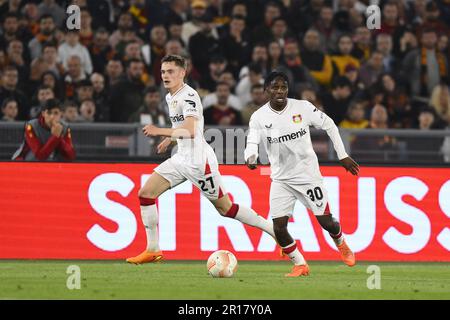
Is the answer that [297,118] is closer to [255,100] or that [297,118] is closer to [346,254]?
[346,254]

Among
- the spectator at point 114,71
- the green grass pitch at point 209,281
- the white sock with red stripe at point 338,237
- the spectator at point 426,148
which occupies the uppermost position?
the spectator at point 114,71

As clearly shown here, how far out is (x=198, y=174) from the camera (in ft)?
44.3

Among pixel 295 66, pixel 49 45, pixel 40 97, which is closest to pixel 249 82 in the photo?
pixel 295 66

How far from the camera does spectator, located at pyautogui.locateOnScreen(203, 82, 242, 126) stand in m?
17.9

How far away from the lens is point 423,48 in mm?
20156

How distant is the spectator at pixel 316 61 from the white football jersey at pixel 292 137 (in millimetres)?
6579

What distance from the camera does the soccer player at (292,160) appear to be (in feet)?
42.4

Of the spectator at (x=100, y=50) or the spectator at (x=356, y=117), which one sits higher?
the spectator at (x=100, y=50)

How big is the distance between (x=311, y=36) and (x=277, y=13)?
935 mm

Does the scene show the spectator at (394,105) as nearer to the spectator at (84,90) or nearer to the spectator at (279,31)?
the spectator at (279,31)

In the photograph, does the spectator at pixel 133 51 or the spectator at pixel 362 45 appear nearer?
the spectator at pixel 133 51

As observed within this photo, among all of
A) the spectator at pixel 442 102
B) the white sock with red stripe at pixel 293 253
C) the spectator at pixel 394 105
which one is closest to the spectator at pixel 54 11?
the spectator at pixel 394 105

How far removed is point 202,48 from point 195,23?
0.66m
